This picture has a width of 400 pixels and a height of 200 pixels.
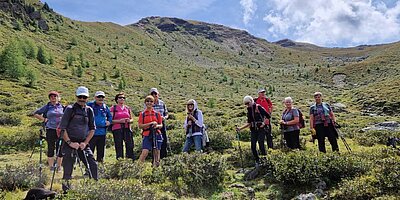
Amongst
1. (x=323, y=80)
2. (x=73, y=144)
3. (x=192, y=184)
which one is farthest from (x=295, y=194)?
(x=323, y=80)

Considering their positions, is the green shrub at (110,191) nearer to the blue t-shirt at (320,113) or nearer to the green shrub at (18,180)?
the green shrub at (18,180)

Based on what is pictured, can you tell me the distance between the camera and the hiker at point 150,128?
934 centimetres

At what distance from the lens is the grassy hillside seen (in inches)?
350

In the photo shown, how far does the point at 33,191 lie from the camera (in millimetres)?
6422

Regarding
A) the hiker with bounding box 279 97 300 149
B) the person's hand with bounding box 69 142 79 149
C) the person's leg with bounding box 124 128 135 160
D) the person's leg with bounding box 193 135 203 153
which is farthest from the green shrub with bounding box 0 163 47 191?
the hiker with bounding box 279 97 300 149

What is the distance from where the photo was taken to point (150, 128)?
939 cm

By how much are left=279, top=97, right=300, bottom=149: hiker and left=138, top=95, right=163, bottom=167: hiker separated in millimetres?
3618

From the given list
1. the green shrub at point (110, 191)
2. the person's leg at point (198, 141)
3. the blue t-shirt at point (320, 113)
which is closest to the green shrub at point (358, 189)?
the blue t-shirt at point (320, 113)

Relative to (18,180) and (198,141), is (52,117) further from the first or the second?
(198,141)

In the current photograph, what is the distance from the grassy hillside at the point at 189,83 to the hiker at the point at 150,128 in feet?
1.88

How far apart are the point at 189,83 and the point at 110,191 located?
8778 cm

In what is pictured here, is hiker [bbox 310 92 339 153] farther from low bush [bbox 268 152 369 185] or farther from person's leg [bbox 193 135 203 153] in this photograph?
person's leg [bbox 193 135 203 153]

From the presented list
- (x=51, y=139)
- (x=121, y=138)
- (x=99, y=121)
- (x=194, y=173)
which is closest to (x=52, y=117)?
(x=51, y=139)

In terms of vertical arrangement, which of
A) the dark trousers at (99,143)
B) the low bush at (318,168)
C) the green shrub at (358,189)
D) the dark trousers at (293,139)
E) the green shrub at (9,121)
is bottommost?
the green shrub at (358,189)
